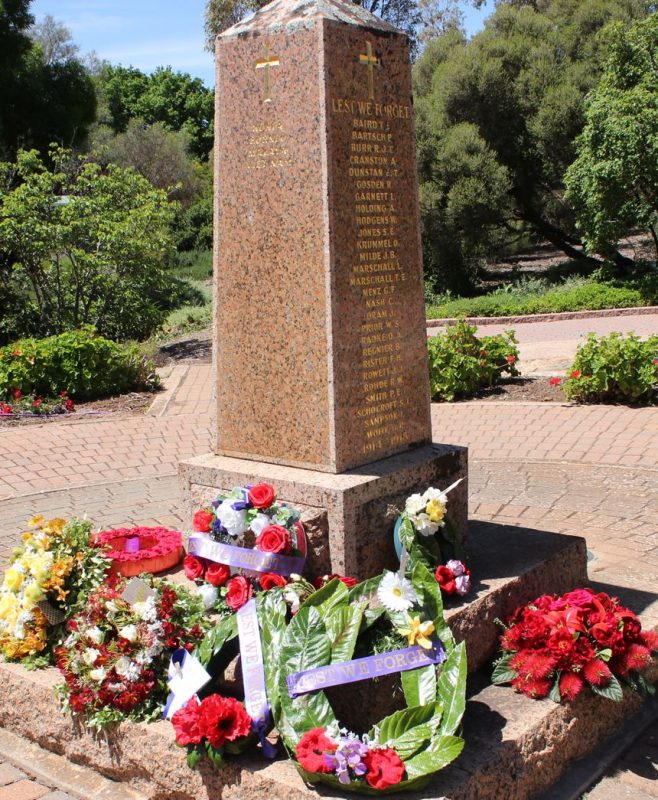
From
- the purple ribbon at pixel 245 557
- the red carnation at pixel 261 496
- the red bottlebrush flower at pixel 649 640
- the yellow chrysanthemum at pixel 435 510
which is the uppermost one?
the red carnation at pixel 261 496

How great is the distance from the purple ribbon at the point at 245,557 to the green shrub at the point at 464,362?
6618 millimetres

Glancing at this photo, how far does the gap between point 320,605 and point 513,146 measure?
2303 centimetres

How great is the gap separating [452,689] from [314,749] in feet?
1.81

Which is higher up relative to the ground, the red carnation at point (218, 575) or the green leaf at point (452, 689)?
the red carnation at point (218, 575)

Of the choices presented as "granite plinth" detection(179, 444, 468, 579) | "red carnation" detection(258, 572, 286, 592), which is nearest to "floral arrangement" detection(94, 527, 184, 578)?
"granite plinth" detection(179, 444, 468, 579)

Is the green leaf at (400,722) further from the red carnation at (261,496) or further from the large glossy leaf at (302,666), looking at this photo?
the red carnation at (261,496)

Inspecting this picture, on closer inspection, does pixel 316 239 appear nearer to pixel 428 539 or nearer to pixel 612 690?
pixel 428 539

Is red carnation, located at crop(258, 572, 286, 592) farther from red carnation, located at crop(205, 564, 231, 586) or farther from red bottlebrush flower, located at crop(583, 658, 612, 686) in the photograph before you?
red bottlebrush flower, located at crop(583, 658, 612, 686)

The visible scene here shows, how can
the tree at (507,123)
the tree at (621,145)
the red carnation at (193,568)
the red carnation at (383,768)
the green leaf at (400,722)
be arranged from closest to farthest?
the red carnation at (383,768) → the green leaf at (400,722) → the red carnation at (193,568) → the tree at (621,145) → the tree at (507,123)

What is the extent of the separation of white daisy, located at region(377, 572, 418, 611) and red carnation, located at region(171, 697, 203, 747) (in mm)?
806

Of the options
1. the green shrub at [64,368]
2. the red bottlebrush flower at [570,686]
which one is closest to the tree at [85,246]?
the green shrub at [64,368]

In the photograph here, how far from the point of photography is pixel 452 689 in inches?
129

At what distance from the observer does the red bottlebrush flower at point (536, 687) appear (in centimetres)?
365

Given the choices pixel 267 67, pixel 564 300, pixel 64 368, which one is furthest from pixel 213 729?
pixel 564 300
